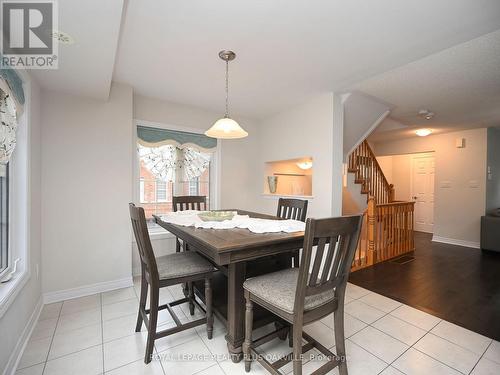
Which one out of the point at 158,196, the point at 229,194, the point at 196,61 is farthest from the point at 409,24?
the point at 158,196

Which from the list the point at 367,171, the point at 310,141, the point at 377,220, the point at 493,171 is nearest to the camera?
the point at 310,141

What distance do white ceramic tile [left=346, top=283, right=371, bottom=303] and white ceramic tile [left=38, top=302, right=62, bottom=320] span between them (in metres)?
2.97

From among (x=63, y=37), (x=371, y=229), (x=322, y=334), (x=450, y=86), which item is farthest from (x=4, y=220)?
(x=450, y=86)

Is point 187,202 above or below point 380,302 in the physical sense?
above

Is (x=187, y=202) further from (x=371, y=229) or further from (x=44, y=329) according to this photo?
(x=371, y=229)

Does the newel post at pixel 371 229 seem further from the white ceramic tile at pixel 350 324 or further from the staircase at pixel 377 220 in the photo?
the white ceramic tile at pixel 350 324

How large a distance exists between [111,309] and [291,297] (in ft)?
6.43

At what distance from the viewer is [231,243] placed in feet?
4.58

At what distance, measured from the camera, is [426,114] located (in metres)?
3.67

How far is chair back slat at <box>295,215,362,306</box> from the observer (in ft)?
3.75

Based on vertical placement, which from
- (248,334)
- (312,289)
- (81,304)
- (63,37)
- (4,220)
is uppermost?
(63,37)

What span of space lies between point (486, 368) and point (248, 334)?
162cm

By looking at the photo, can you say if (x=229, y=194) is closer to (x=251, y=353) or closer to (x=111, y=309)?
(x=111, y=309)

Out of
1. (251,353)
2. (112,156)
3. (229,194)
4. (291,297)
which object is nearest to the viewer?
(291,297)
